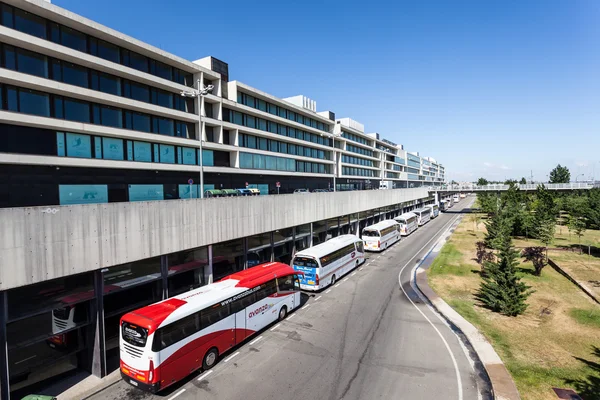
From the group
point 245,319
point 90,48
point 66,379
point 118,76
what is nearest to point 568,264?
point 245,319

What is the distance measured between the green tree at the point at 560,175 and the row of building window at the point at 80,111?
185064mm

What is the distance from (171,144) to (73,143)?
32.7ft

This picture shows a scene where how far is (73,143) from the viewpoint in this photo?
2778cm

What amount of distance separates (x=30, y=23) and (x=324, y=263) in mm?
30834

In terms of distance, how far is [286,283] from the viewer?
2016 cm

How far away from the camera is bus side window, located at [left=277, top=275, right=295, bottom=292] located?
1953cm

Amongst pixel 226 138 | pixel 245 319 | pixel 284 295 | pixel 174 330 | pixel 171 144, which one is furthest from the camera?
pixel 226 138

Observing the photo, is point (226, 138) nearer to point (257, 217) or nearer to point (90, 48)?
point (90, 48)

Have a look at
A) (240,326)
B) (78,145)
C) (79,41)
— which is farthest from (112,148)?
(240,326)

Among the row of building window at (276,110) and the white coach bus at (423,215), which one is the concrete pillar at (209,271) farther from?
the white coach bus at (423,215)

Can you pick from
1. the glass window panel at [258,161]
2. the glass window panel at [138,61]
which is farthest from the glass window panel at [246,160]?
the glass window panel at [138,61]

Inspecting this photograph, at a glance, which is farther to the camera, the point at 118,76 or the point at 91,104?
the point at 118,76

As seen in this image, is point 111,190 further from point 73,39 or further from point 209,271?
point 209,271

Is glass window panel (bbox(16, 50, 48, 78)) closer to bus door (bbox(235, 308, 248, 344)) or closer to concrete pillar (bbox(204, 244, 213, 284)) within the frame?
concrete pillar (bbox(204, 244, 213, 284))
